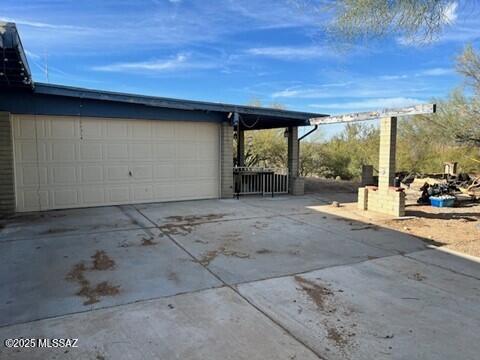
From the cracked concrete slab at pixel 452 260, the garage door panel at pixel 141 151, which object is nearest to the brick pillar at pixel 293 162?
the garage door panel at pixel 141 151

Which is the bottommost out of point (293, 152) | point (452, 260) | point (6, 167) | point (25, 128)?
point (452, 260)

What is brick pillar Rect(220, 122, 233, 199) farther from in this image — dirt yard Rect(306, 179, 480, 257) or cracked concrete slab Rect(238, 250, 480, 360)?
cracked concrete slab Rect(238, 250, 480, 360)

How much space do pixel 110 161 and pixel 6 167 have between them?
7.57 feet

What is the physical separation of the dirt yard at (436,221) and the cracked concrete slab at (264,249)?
59.2 inches

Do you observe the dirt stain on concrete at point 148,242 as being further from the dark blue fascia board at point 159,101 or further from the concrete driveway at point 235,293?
the dark blue fascia board at point 159,101

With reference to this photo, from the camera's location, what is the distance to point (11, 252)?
5012 mm

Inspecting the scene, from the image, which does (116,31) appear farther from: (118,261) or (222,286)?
(222,286)

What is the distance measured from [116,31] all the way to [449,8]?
34.7ft

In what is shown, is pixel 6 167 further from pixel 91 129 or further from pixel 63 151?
pixel 91 129

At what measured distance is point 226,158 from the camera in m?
10.9

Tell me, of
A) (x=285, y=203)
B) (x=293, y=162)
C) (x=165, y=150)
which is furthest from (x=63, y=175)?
(x=293, y=162)

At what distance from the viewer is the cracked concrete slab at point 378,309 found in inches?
106

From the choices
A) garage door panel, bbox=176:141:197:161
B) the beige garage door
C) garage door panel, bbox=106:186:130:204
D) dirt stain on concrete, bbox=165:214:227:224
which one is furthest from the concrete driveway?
garage door panel, bbox=176:141:197:161

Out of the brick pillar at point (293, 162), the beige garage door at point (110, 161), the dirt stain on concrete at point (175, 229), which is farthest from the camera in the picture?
the brick pillar at point (293, 162)
